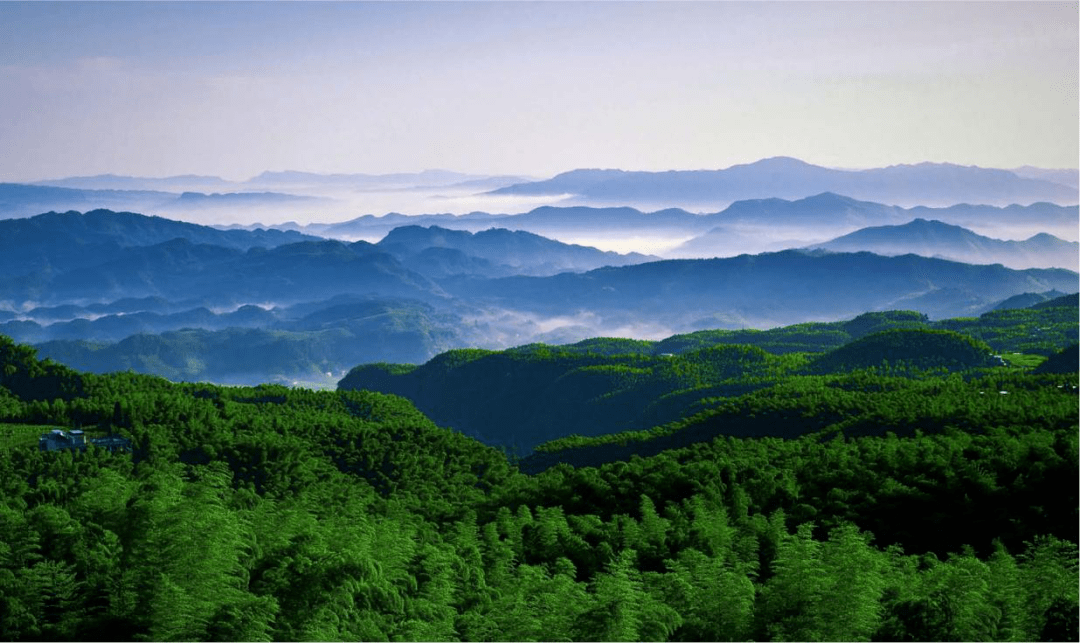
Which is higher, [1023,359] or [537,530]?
[537,530]

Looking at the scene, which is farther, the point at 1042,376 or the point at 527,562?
the point at 1042,376

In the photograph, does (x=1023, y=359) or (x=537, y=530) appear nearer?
(x=537, y=530)

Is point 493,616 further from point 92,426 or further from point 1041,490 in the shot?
point 92,426

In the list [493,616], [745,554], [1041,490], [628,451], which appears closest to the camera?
[493,616]

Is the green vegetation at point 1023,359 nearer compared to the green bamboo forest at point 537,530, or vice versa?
the green bamboo forest at point 537,530

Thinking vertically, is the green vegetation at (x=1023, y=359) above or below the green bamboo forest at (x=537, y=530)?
below

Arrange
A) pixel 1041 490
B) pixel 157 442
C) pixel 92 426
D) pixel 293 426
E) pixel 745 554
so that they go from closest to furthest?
pixel 745 554 → pixel 1041 490 → pixel 157 442 → pixel 92 426 → pixel 293 426

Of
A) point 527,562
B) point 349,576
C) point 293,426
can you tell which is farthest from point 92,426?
point 349,576

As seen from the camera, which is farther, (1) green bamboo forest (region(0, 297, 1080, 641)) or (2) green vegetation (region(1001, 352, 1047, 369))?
(2) green vegetation (region(1001, 352, 1047, 369))
